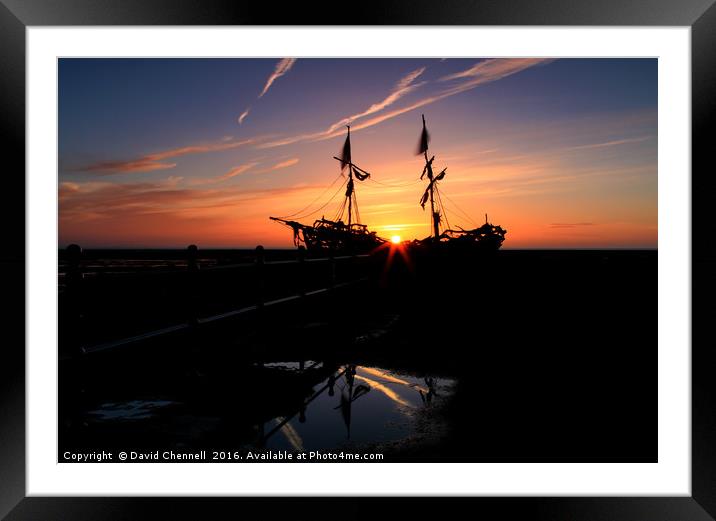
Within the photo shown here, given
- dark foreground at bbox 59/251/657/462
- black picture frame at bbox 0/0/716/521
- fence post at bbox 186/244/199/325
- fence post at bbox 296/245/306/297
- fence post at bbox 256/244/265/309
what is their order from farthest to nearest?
fence post at bbox 296/245/306/297 → fence post at bbox 256/244/265/309 → fence post at bbox 186/244/199/325 → dark foreground at bbox 59/251/657/462 → black picture frame at bbox 0/0/716/521

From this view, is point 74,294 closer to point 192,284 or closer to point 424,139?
point 192,284

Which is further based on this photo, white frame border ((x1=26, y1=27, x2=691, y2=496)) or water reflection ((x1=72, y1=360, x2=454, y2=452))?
water reflection ((x1=72, y1=360, x2=454, y2=452))

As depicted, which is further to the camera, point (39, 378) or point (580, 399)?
point (580, 399)

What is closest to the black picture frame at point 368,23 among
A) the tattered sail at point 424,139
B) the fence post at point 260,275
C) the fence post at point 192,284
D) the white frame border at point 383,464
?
the white frame border at point 383,464

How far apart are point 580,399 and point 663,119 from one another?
2465mm

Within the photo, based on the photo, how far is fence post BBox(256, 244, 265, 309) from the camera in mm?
6949

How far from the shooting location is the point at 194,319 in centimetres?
518

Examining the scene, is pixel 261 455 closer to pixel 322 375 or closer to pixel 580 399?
pixel 322 375

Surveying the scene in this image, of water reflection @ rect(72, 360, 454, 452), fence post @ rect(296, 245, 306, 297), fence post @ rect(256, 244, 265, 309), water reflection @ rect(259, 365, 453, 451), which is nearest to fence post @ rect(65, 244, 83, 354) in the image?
water reflection @ rect(72, 360, 454, 452)

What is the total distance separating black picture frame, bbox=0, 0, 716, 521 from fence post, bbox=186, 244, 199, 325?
2.15 m

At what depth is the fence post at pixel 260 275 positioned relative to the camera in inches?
274

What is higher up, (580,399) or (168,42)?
(168,42)

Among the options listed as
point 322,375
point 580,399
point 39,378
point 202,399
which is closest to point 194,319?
point 202,399

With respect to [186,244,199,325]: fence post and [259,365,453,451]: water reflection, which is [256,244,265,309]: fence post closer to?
[186,244,199,325]: fence post
